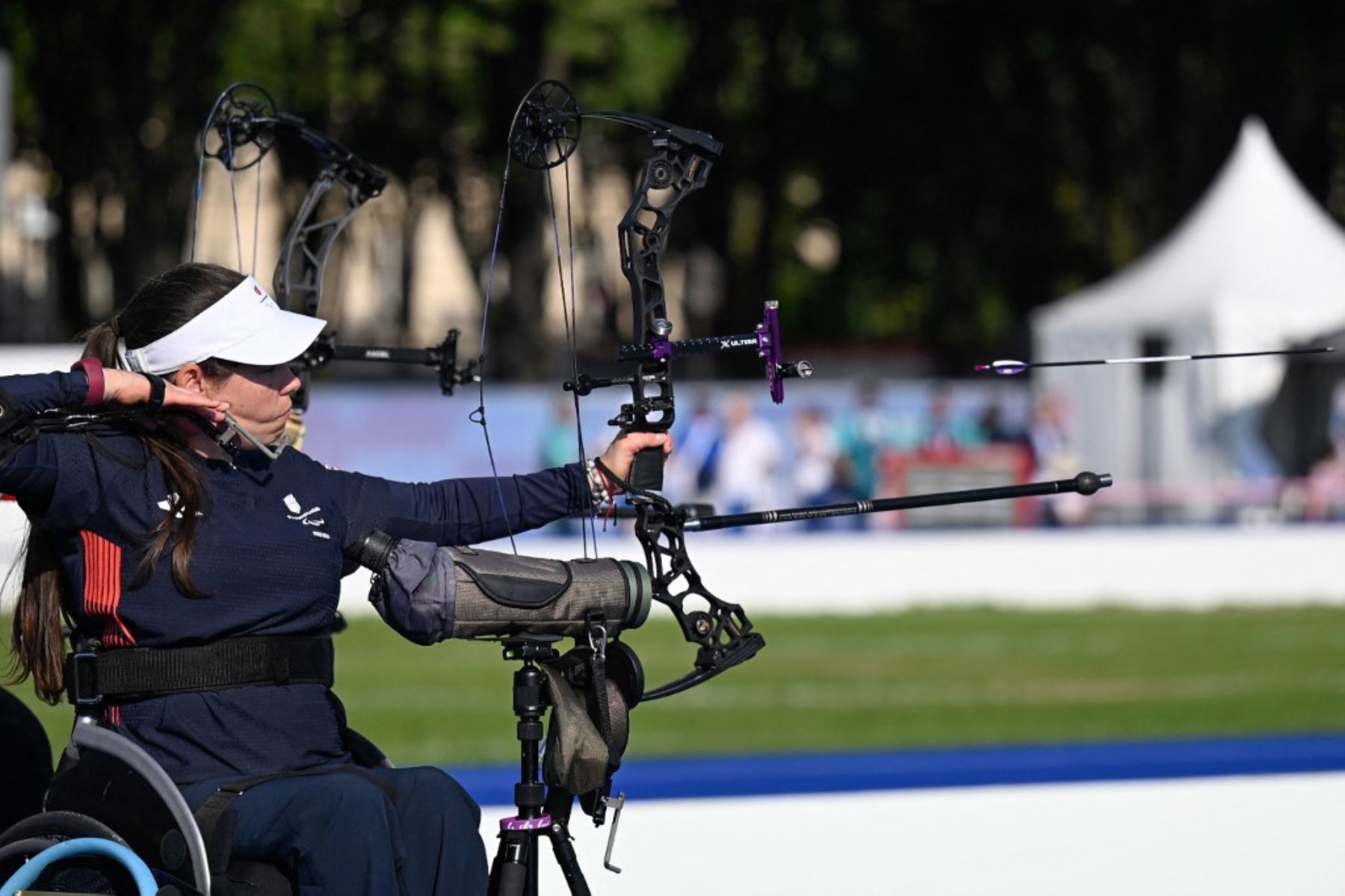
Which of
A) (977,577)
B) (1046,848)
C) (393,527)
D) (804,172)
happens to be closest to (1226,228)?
(977,577)

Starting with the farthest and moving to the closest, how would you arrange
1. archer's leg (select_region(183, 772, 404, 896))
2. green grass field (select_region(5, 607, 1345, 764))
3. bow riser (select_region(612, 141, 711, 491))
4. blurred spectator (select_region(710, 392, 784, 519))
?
blurred spectator (select_region(710, 392, 784, 519))
green grass field (select_region(5, 607, 1345, 764))
bow riser (select_region(612, 141, 711, 491))
archer's leg (select_region(183, 772, 404, 896))

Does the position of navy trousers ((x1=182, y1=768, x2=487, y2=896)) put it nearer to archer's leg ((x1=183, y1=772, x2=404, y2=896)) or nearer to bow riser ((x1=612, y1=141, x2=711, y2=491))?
archer's leg ((x1=183, y1=772, x2=404, y2=896))

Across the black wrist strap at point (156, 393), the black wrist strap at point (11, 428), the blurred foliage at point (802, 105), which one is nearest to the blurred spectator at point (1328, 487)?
the blurred foliage at point (802, 105)

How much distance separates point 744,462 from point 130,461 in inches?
596

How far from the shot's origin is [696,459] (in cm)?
1920

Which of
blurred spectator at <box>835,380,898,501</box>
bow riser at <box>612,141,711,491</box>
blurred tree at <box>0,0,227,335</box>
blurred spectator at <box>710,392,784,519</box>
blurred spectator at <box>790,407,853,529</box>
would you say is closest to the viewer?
bow riser at <box>612,141,711,491</box>

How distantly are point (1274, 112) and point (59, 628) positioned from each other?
2769 centimetres

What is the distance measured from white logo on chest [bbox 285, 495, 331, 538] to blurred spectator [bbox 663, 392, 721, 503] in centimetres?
1481

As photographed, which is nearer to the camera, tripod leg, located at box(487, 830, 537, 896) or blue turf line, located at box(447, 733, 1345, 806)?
tripod leg, located at box(487, 830, 537, 896)

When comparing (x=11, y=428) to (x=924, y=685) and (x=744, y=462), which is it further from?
(x=744, y=462)

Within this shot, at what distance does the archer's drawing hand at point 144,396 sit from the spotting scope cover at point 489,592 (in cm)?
34

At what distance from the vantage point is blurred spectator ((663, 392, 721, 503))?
62.6 ft

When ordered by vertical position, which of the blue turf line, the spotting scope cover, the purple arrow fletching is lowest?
the blue turf line

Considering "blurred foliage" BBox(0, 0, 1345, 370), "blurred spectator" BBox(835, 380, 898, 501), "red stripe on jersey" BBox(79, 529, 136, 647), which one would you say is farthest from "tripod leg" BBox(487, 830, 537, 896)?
"blurred foliage" BBox(0, 0, 1345, 370)
